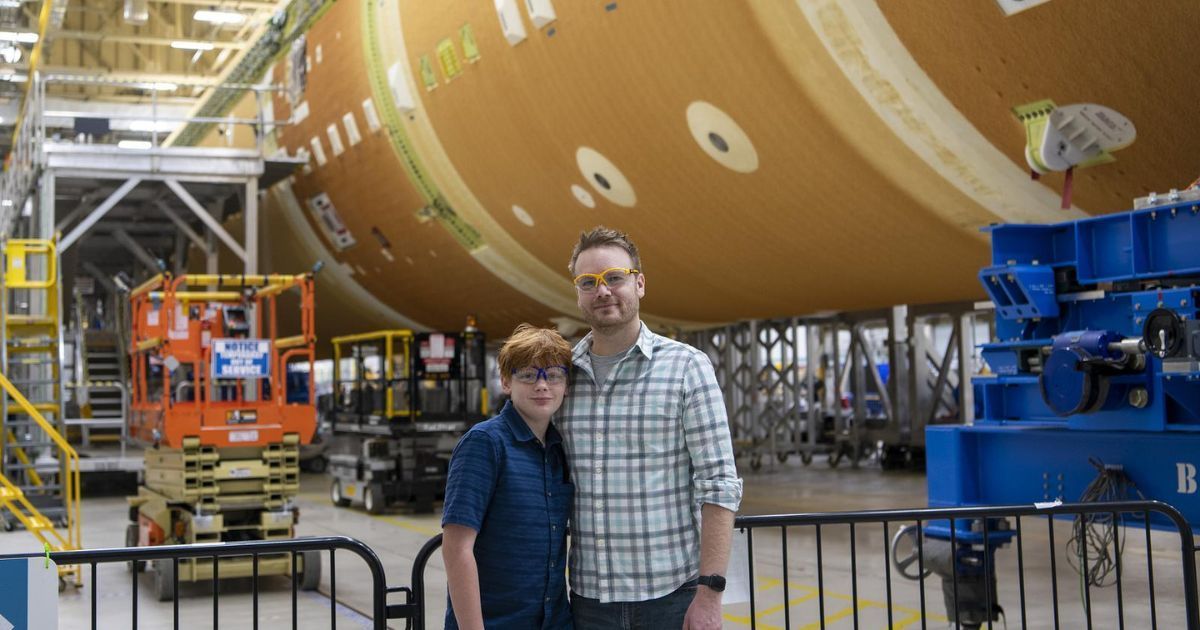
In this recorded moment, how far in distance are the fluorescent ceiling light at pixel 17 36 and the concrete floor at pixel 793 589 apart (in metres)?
13.3

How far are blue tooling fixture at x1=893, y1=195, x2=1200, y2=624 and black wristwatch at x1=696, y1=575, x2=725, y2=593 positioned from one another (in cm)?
250

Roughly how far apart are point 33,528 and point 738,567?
24.3 feet

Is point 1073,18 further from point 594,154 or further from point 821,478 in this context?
point 821,478

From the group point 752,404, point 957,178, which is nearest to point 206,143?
point 752,404

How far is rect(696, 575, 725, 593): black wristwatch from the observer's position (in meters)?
2.89

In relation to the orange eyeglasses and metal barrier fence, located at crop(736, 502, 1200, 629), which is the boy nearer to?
the orange eyeglasses

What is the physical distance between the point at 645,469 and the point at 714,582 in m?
0.34

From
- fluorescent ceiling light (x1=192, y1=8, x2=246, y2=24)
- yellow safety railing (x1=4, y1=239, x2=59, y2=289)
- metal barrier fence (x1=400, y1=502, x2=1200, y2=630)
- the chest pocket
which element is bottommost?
metal barrier fence (x1=400, y1=502, x2=1200, y2=630)

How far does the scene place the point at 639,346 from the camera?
10.1 feet

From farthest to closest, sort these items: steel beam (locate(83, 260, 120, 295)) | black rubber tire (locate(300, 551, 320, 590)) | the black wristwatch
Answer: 1. steel beam (locate(83, 260, 120, 295))
2. black rubber tire (locate(300, 551, 320, 590))
3. the black wristwatch

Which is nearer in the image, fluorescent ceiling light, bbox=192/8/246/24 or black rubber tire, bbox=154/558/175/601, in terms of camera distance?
black rubber tire, bbox=154/558/175/601

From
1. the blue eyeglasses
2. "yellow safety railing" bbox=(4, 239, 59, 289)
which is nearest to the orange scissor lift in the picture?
"yellow safety railing" bbox=(4, 239, 59, 289)

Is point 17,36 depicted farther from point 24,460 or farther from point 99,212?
A: point 24,460

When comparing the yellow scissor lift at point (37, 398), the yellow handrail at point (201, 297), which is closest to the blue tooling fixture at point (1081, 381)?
the yellow handrail at point (201, 297)
